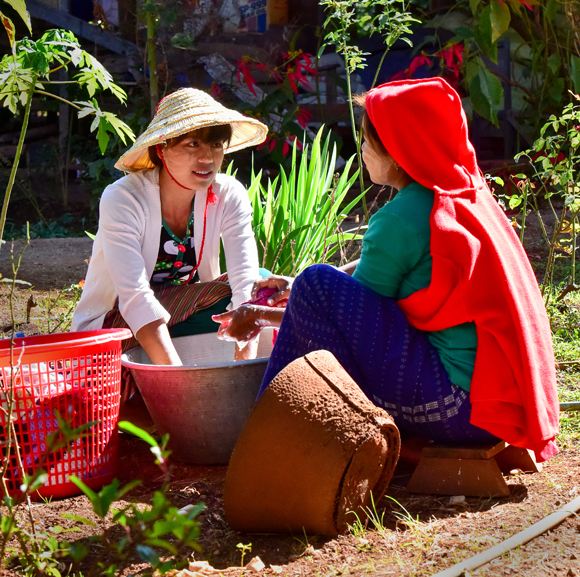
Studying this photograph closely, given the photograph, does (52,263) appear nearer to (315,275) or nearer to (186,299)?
(186,299)

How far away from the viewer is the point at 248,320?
6.49 ft

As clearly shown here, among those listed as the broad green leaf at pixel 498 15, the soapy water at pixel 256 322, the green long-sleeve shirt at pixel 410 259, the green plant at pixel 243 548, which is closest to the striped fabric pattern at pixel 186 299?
the soapy water at pixel 256 322

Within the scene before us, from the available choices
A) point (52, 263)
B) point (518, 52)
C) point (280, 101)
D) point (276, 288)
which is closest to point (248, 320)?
point (276, 288)

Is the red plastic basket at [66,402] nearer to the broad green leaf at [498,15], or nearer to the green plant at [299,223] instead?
the green plant at [299,223]

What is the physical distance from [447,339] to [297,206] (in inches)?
65.1

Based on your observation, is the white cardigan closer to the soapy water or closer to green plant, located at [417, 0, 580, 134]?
the soapy water

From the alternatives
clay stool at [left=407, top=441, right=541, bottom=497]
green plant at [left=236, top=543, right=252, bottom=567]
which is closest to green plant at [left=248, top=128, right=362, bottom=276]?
clay stool at [left=407, top=441, right=541, bottom=497]

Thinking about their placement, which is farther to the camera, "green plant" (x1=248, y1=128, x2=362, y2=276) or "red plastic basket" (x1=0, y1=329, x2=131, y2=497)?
"green plant" (x1=248, y1=128, x2=362, y2=276)

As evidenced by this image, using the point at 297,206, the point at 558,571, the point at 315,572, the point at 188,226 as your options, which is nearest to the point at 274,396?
the point at 315,572

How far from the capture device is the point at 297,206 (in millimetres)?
3359

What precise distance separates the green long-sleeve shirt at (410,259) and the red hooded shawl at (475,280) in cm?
4

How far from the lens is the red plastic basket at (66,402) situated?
184cm

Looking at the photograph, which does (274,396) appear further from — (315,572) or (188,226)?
(188,226)

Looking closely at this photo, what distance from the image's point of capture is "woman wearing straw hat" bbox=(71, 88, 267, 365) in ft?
7.61
